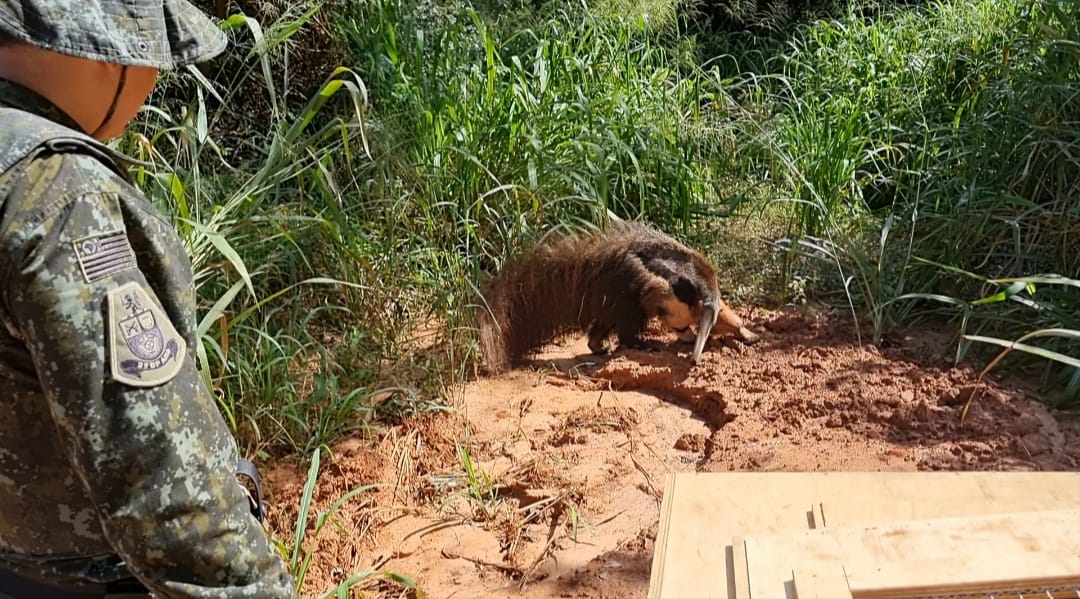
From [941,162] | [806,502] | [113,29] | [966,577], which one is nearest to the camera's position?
[113,29]

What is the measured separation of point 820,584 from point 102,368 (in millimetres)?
1065

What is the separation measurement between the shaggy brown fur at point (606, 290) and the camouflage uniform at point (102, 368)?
11.4 feet

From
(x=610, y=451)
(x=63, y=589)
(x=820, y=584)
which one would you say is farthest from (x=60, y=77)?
(x=610, y=451)

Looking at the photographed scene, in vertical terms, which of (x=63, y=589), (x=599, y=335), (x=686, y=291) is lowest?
(x=599, y=335)

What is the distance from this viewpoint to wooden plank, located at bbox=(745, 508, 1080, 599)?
4.45 ft

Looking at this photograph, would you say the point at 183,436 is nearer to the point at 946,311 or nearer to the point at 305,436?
the point at 305,436

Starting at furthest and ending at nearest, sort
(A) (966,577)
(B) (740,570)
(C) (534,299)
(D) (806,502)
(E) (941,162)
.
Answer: (E) (941,162)
(C) (534,299)
(D) (806,502)
(B) (740,570)
(A) (966,577)

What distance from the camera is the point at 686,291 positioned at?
5117mm

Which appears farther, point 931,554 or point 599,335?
Result: point 599,335

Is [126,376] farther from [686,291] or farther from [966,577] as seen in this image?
[686,291]

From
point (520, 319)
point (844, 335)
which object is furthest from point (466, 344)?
point (844, 335)

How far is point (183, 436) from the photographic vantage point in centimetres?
122

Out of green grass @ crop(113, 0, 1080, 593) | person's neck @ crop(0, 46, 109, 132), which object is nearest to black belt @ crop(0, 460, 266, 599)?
person's neck @ crop(0, 46, 109, 132)

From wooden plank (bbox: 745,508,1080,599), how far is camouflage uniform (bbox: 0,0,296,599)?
789mm
